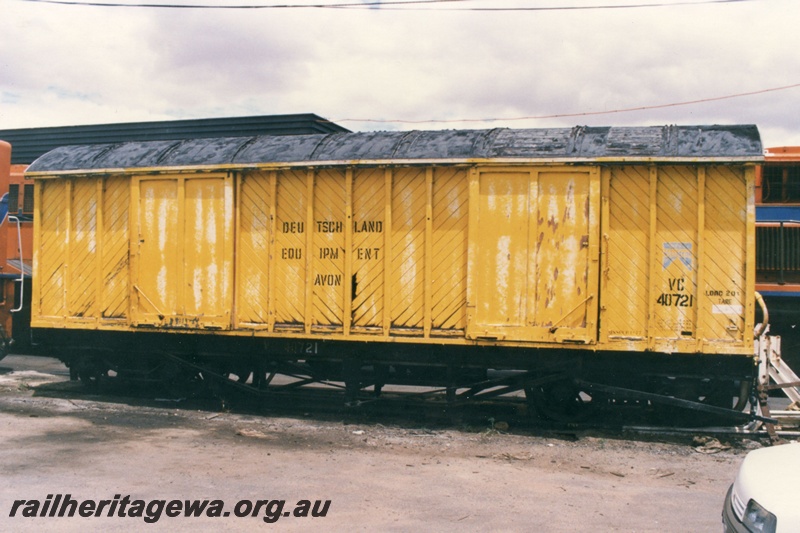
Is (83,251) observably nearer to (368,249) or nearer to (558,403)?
(368,249)

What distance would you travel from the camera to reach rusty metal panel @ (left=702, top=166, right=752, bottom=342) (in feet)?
30.3

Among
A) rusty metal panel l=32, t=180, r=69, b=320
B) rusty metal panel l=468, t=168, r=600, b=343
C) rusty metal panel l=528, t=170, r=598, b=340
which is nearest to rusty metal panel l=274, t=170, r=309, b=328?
rusty metal panel l=468, t=168, r=600, b=343

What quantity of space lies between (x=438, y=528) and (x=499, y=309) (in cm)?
419

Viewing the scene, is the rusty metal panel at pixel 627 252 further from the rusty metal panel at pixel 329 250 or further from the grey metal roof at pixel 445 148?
the rusty metal panel at pixel 329 250

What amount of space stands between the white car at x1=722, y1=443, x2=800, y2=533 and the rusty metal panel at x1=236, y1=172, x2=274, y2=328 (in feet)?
23.3

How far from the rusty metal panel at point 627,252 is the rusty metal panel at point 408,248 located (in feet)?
7.89

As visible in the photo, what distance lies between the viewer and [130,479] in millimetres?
7363

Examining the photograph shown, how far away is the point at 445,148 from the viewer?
398 inches

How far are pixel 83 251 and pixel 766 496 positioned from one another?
10.3 m

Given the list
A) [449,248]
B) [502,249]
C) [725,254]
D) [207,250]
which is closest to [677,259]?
[725,254]

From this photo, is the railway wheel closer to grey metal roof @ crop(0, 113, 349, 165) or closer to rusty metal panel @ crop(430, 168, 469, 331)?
rusty metal panel @ crop(430, 168, 469, 331)

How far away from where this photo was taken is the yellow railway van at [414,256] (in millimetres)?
9422

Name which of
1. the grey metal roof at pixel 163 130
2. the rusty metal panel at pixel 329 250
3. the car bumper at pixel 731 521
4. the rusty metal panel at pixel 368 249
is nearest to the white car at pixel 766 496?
the car bumper at pixel 731 521

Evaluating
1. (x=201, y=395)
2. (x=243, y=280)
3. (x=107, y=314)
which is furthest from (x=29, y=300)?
(x=243, y=280)
